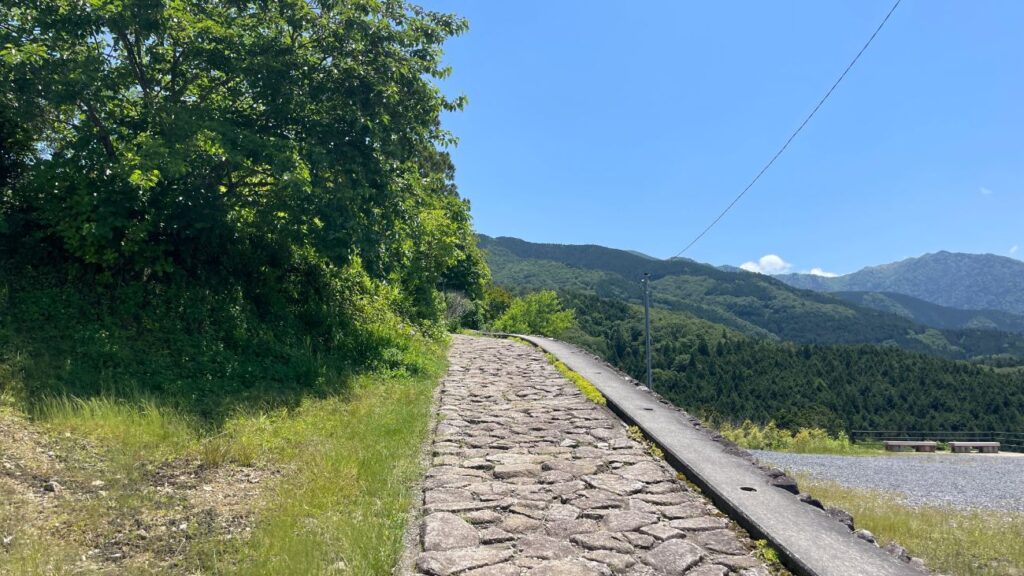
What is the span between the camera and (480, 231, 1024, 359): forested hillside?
137500 millimetres

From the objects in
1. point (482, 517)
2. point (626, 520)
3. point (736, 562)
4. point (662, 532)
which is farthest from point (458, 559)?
point (736, 562)

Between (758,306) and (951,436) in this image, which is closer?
(951,436)

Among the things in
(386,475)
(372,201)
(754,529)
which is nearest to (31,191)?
(372,201)

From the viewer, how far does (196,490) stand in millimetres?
4273

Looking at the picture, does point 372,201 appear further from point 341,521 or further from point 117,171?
point 341,521

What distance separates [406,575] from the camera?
3.13 m

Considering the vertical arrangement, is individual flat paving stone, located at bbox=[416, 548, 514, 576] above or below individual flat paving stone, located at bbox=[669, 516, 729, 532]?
below

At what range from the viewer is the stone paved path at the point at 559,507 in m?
3.36

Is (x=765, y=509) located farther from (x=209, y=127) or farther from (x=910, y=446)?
(x=910, y=446)

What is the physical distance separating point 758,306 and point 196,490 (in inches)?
6575

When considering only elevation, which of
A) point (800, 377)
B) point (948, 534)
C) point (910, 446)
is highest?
point (948, 534)

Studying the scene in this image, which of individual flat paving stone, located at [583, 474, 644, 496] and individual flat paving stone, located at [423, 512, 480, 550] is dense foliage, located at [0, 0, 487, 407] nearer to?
individual flat paving stone, located at [423, 512, 480, 550]

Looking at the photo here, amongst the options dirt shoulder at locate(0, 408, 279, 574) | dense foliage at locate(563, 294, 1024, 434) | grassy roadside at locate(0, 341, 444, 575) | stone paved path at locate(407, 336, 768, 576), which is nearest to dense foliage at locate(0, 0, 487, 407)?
grassy roadside at locate(0, 341, 444, 575)

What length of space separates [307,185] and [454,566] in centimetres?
543
